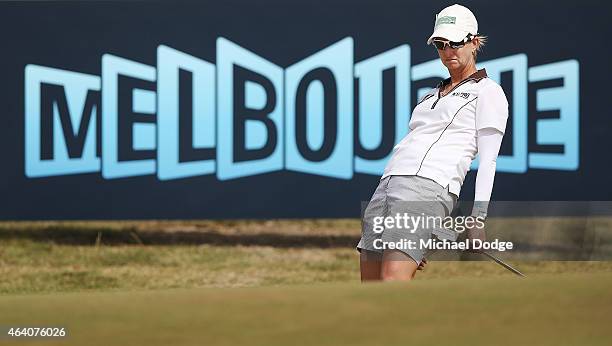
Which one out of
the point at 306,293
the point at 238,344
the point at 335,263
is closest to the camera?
the point at 238,344

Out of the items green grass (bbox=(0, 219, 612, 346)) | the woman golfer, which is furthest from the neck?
green grass (bbox=(0, 219, 612, 346))

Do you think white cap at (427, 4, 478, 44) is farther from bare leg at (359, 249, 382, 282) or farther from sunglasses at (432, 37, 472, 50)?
bare leg at (359, 249, 382, 282)

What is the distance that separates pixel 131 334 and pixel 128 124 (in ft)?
28.3

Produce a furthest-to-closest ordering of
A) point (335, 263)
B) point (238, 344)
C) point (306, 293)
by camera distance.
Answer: point (335, 263) → point (306, 293) → point (238, 344)

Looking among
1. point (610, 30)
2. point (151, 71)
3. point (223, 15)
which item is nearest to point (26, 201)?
point (151, 71)

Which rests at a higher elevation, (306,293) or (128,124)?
(128,124)

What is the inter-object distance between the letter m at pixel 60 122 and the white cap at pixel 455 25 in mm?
6737

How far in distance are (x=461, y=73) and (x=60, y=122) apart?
685 cm

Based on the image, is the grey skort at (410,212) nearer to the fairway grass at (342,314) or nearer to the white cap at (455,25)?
the white cap at (455,25)

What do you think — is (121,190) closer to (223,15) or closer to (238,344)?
(223,15)

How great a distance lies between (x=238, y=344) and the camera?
1764 millimetres

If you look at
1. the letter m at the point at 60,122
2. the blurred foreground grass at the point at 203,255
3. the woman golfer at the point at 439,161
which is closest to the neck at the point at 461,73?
the woman golfer at the point at 439,161

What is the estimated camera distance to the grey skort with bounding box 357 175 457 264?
3.86 meters

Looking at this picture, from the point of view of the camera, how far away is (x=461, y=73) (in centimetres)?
399
